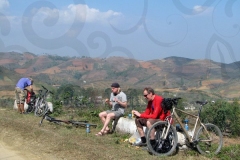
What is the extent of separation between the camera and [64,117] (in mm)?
12883

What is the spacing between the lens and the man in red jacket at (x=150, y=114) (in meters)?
7.41

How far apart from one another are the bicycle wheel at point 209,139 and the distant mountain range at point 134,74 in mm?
28614

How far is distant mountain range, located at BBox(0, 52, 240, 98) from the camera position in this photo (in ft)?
133

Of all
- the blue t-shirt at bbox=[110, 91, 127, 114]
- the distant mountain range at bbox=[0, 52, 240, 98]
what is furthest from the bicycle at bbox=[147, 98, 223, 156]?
the distant mountain range at bbox=[0, 52, 240, 98]

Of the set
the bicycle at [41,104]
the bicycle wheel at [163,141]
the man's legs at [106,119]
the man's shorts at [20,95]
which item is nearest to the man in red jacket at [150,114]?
the bicycle wheel at [163,141]

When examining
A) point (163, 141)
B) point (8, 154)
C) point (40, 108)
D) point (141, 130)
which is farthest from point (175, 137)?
point (40, 108)

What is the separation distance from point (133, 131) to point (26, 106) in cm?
631

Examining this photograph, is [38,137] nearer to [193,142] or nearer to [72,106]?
[193,142]

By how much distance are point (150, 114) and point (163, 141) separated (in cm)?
81

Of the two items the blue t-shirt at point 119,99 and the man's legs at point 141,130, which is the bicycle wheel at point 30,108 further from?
the man's legs at point 141,130

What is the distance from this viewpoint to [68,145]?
285 inches

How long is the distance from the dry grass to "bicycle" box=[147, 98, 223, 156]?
22 cm

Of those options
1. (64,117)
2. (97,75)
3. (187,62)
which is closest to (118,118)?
(64,117)

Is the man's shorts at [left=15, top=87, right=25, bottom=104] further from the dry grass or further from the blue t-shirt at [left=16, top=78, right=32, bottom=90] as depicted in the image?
the dry grass
